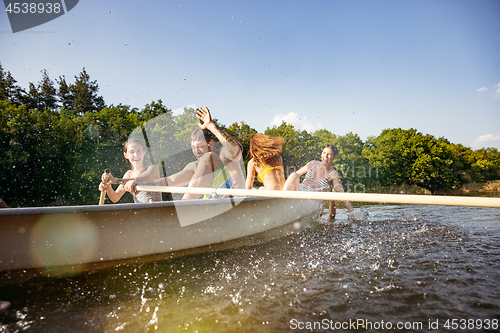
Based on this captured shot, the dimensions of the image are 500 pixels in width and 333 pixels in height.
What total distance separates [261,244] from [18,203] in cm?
1868

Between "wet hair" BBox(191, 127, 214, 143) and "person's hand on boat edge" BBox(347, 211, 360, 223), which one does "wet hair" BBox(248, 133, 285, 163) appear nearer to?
"wet hair" BBox(191, 127, 214, 143)

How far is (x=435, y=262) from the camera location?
2.65 m

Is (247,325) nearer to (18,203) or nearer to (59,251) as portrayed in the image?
(59,251)

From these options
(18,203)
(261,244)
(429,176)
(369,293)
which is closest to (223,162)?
(261,244)

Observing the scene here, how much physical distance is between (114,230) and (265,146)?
2.75 metres

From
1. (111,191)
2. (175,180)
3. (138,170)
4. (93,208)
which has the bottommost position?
(93,208)

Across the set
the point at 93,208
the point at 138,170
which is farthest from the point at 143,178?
the point at 93,208

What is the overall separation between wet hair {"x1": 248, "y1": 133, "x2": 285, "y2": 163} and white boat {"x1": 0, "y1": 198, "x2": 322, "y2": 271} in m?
1.26

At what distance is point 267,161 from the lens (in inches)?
189

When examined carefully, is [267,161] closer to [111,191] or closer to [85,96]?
[111,191]

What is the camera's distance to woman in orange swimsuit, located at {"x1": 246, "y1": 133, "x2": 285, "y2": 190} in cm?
466

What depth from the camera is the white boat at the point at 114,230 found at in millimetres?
2217

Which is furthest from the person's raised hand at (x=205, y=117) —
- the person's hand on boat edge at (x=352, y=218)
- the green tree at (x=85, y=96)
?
the green tree at (x=85, y=96)

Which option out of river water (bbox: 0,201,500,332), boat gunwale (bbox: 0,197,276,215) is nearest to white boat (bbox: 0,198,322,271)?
boat gunwale (bbox: 0,197,276,215)
